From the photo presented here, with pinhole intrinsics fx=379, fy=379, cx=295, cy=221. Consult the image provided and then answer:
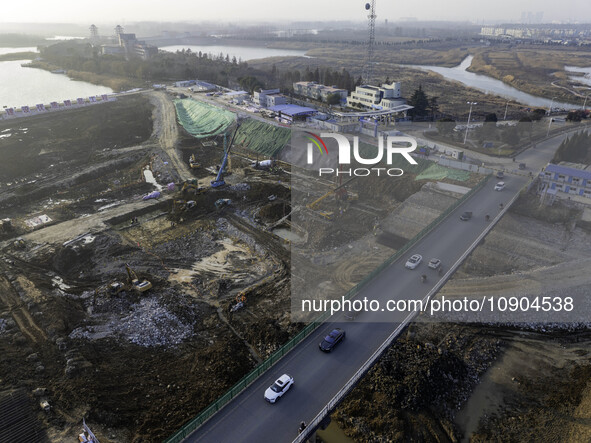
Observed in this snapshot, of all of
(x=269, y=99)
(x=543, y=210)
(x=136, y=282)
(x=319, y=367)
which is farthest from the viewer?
(x=269, y=99)

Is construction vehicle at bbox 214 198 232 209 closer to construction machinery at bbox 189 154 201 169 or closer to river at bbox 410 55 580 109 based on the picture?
construction machinery at bbox 189 154 201 169

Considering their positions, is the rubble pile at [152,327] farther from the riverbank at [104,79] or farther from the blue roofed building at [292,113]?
the riverbank at [104,79]

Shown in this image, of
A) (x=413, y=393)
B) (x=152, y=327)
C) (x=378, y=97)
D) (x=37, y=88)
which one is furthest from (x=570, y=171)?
(x=37, y=88)

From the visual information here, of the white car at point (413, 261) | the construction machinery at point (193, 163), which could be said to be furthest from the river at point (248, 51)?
the white car at point (413, 261)

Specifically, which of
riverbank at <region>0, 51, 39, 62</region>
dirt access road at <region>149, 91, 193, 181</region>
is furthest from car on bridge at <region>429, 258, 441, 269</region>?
riverbank at <region>0, 51, 39, 62</region>

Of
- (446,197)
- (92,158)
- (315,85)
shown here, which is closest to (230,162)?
(92,158)

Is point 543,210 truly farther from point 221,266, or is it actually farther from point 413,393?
point 221,266

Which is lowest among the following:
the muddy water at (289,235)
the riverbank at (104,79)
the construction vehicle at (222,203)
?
the muddy water at (289,235)
